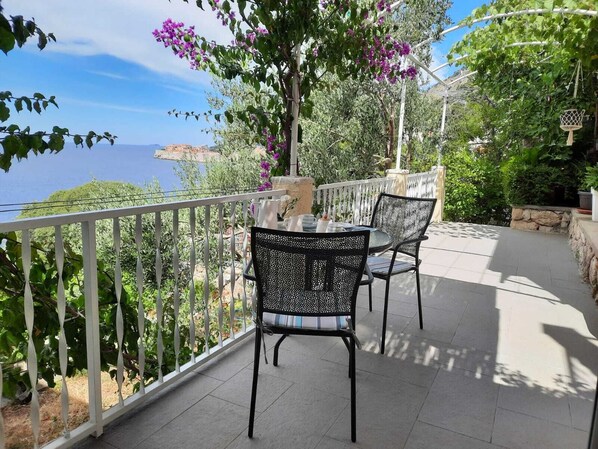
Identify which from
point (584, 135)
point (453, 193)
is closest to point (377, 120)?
point (453, 193)

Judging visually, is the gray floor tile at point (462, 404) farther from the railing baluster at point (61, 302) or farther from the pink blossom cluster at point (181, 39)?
the pink blossom cluster at point (181, 39)

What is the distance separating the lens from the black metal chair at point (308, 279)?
5.41 ft

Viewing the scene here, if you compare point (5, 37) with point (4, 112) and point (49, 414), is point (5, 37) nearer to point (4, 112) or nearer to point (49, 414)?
point (4, 112)

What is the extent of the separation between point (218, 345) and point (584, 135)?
25.7 feet

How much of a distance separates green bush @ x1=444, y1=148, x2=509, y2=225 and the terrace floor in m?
5.73

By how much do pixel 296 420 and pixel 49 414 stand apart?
2437 mm

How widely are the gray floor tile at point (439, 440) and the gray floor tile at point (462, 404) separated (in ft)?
0.12

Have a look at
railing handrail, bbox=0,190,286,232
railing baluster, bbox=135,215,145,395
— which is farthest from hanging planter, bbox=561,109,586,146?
railing baluster, bbox=135,215,145,395

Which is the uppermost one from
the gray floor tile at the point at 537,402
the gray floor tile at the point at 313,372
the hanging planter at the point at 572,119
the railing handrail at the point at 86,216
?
the hanging planter at the point at 572,119

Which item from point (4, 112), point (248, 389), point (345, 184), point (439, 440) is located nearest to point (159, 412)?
point (248, 389)

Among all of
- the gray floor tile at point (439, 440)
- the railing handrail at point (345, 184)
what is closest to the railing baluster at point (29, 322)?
the gray floor tile at point (439, 440)

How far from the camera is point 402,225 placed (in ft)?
10.7

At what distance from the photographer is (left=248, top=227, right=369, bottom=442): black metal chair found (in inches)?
64.9

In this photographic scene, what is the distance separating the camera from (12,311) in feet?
5.44
